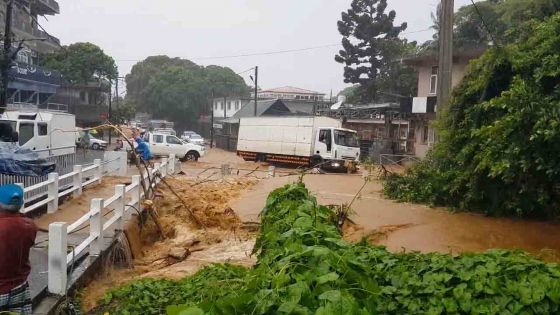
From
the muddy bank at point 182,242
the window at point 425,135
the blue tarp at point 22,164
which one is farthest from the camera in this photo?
the window at point 425,135

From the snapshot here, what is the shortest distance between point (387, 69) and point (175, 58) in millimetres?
47560

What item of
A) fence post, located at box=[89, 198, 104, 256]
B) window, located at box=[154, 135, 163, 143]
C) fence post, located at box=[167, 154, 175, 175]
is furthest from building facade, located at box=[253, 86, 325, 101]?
fence post, located at box=[89, 198, 104, 256]

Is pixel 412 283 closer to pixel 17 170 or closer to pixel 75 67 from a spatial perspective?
pixel 17 170

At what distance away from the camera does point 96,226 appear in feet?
25.5

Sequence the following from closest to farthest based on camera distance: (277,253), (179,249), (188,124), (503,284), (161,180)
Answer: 1. (503,284)
2. (277,253)
3. (179,249)
4. (161,180)
5. (188,124)

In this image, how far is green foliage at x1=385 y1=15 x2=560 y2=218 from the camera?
10797mm

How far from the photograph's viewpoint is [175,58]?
86.2 meters

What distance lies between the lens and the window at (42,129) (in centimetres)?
1817

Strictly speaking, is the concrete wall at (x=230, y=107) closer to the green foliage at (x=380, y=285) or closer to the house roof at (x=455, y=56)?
the house roof at (x=455, y=56)

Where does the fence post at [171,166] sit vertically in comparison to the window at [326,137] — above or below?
below

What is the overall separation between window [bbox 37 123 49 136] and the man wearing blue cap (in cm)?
1485

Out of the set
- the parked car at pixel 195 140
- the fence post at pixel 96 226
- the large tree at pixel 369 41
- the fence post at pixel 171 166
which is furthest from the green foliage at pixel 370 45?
the fence post at pixel 96 226

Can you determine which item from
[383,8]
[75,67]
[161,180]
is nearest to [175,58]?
[75,67]

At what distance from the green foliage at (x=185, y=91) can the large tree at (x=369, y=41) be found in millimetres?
19956
